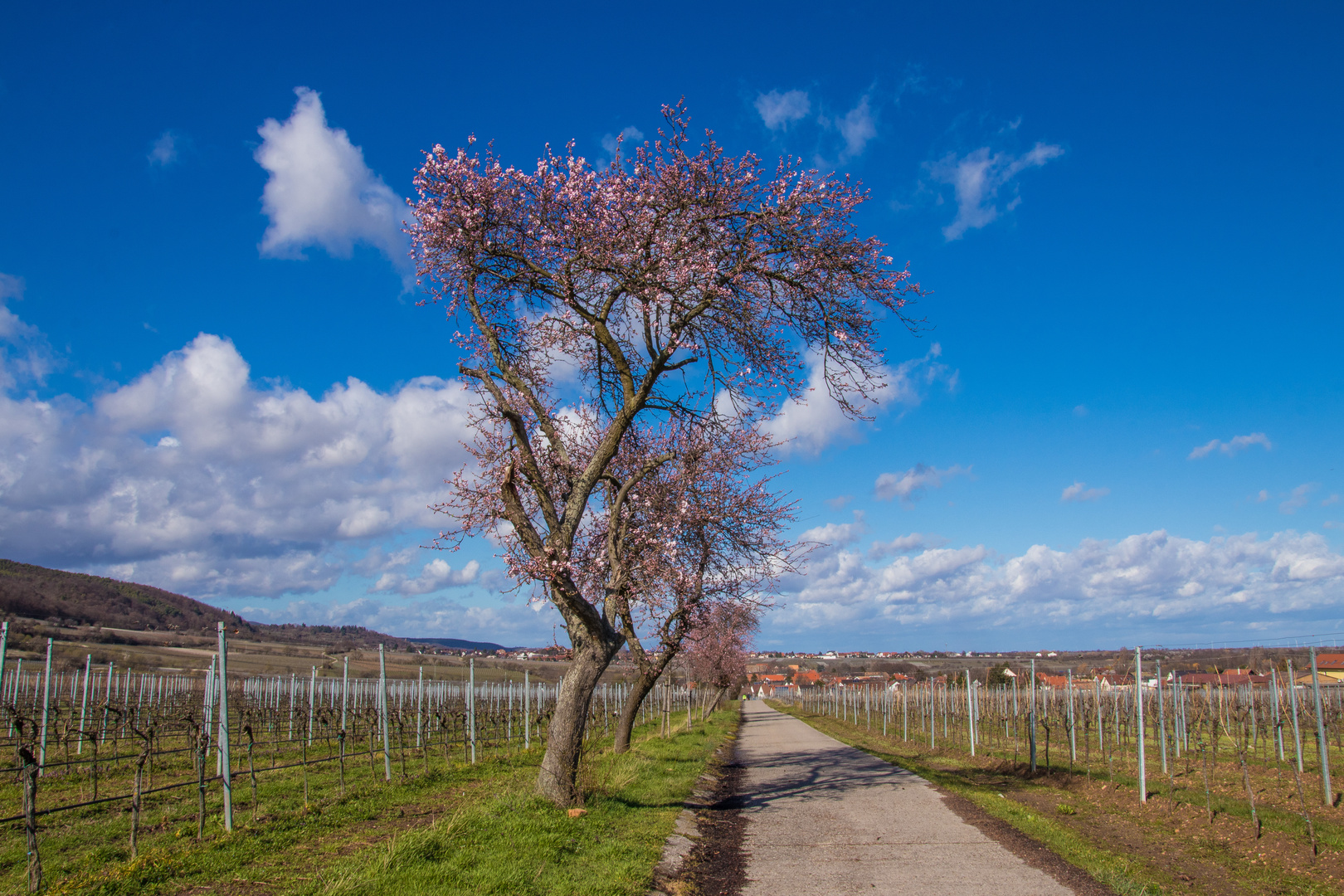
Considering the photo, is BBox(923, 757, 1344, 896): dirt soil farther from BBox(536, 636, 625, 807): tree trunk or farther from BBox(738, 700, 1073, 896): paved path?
BBox(536, 636, 625, 807): tree trunk

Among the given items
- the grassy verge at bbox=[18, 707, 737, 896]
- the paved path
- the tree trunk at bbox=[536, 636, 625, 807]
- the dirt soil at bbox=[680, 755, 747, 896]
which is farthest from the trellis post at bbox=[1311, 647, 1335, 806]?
the tree trunk at bbox=[536, 636, 625, 807]

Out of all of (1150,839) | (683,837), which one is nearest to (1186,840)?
(1150,839)

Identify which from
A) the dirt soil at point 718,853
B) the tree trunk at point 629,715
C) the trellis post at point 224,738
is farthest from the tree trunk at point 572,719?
the tree trunk at point 629,715

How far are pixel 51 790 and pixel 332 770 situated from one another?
4583 mm

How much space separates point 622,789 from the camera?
1194 centimetres

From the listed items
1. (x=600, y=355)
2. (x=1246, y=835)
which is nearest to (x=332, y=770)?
(x=600, y=355)

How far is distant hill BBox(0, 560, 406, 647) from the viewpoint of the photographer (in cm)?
10125

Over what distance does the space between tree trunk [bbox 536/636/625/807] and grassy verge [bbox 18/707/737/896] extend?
38cm

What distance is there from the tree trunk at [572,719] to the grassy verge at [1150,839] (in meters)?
5.64

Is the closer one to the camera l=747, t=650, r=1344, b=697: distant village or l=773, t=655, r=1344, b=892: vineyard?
l=773, t=655, r=1344, b=892: vineyard

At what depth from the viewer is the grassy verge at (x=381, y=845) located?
21.1 ft

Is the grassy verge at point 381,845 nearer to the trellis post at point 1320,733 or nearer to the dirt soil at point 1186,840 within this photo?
the dirt soil at point 1186,840

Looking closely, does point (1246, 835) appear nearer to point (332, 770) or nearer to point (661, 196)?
point (661, 196)

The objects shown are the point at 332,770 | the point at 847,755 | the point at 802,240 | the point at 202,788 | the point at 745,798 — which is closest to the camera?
the point at 202,788
